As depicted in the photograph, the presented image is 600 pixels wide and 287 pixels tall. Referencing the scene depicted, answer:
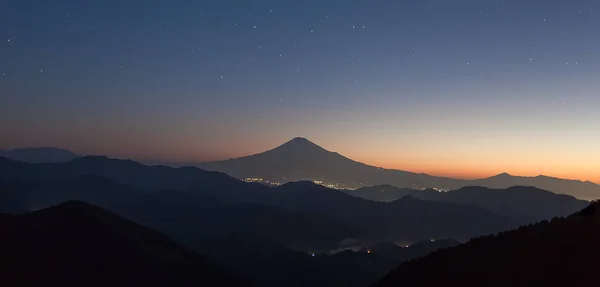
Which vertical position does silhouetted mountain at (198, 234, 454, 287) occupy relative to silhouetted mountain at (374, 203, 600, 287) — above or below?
below

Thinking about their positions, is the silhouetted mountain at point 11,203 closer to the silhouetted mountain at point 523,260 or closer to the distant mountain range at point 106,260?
the distant mountain range at point 106,260

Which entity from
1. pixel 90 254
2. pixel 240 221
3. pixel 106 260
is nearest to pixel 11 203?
pixel 240 221

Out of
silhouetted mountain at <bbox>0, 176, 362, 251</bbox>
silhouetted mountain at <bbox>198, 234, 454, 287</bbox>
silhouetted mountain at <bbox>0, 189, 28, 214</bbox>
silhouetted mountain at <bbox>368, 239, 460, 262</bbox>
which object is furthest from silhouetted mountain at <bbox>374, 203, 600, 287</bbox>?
silhouetted mountain at <bbox>0, 189, 28, 214</bbox>

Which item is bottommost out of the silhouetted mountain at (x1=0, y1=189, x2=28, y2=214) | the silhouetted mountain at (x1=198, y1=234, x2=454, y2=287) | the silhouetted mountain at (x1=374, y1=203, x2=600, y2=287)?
the silhouetted mountain at (x1=198, y1=234, x2=454, y2=287)

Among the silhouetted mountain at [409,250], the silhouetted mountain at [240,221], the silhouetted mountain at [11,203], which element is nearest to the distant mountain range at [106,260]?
the silhouetted mountain at [409,250]

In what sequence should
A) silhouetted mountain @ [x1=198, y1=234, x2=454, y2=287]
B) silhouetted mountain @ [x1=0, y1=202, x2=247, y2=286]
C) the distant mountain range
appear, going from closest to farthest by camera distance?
silhouetted mountain @ [x1=0, y1=202, x2=247, y2=286], the distant mountain range, silhouetted mountain @ [x1=198, y1=234, x2=454, y2=287]

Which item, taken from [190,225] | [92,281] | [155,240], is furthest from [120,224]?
[190,225]

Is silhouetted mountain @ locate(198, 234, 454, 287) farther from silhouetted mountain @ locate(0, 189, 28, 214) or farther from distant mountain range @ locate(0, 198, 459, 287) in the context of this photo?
silhouetted mountain @ locate(0, 189, 28, 214)

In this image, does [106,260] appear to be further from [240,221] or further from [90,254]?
[240,221]
